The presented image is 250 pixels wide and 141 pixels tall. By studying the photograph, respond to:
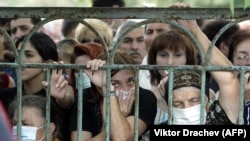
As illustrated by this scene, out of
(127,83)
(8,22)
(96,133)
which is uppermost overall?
(8,22)

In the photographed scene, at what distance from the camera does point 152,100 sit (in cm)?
391

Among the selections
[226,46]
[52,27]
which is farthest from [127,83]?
[52,27]

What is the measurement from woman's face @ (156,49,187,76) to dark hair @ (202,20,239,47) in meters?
0.60

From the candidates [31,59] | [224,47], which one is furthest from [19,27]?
[224,47]

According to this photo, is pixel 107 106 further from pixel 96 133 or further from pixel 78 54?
pixel 78 54

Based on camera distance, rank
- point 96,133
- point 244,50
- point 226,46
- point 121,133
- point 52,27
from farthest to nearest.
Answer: point 52,27
point 226,46
point 244,50
point 96,133
point 121,133

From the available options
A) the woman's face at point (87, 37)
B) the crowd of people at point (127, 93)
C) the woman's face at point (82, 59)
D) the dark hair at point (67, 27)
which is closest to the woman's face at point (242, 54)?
the crowd of people at point (127, 93)

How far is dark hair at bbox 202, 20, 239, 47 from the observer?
15.8ft

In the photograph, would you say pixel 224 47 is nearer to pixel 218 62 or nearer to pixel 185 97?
pixel 185 97

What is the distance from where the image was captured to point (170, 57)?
4.21m

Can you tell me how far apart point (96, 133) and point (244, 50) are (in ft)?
3.31

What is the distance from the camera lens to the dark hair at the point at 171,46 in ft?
13.6

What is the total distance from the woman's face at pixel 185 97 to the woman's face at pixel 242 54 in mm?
460

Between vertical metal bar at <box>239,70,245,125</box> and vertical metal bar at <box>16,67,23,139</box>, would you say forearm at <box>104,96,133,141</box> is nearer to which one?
vertical metal bar at <box>16,67,23,139</box>
